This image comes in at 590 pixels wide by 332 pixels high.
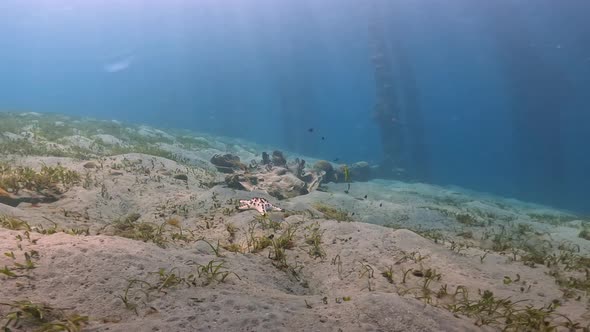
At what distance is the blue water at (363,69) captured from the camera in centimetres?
4638

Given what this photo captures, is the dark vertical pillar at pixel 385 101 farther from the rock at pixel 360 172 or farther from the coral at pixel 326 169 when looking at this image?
the coral at pixel 326 169

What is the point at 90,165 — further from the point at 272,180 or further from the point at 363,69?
the point at 363,69

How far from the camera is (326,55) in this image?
113 metres

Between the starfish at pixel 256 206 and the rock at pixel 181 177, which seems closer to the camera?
the starfish at pixel 256 206

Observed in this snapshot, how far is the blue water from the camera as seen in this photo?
4638 cm

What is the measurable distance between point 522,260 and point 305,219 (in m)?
3.78

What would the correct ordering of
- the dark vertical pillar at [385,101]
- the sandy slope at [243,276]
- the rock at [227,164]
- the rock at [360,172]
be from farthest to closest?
the dark vertical pillar at [385,101]
the rock at [360,172]
the rock at [227,164]
the sandy slope at [243,276]

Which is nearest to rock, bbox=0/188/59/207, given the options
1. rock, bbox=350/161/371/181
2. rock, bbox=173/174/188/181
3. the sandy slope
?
the sandy slope

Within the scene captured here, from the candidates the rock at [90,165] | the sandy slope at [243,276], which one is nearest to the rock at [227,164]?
the rock at [90,165]

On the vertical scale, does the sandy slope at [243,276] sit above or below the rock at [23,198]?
below

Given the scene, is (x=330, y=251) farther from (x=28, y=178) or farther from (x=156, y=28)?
(x=156, y=28)

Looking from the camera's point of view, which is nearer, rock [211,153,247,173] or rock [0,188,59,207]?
rock [0,188,59,207]

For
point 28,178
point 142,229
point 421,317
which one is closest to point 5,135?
point 28,178

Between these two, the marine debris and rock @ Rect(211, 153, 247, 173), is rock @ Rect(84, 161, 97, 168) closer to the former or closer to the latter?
the marine debris
